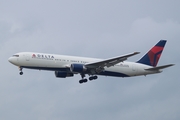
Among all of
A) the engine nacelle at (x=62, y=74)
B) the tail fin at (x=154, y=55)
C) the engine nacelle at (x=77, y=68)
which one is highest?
the tail fin at (x=154, y=55)

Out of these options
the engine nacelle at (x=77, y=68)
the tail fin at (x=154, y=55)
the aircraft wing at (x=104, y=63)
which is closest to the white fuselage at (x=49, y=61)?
the engine nacelle at (x=77, y=68)

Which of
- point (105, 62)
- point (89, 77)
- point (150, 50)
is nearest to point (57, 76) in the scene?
point (89, 77)

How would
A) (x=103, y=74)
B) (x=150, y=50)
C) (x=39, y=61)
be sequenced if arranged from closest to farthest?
(x=39, y=61), (x=103, y=74), (x=150, y=50)

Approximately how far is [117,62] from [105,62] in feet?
6.02

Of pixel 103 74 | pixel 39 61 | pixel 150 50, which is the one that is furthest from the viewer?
pixel 150 50

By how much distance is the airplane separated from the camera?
7150 cm

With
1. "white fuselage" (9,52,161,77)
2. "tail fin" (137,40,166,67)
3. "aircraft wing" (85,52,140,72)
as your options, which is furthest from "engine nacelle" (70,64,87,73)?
"tail fin" (137,40,166,67)

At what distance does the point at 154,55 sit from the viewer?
82.9m

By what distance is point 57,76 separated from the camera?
80062 millimetres

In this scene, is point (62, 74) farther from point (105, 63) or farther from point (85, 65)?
point (105, 63)

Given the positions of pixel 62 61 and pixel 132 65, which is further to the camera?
pixel 132 65

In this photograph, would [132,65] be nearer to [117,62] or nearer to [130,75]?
[130,75]

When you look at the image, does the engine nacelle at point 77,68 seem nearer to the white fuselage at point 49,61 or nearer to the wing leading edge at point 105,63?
the wing leading edge at point 105,63

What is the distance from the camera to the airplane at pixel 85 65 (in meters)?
71.5
